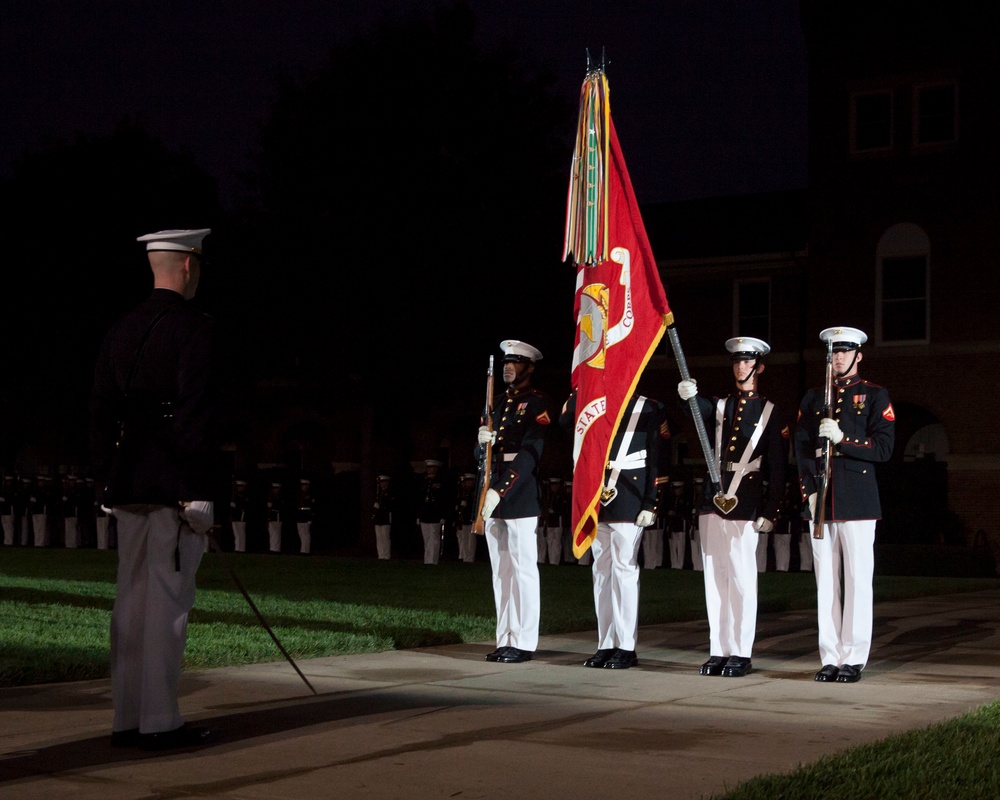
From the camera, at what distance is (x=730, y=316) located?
3525 centimetres

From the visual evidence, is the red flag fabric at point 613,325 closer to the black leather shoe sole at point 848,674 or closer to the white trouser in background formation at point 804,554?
the black leather shoe sole at point 848,674

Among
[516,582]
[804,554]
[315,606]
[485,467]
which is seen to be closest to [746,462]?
[516,582]

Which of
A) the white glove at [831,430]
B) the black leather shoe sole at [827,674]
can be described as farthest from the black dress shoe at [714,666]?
the white glove at [831,430]

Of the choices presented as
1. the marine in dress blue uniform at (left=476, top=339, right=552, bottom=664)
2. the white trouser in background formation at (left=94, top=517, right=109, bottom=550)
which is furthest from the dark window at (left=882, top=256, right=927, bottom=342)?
the marine in dress blue uniform at (left=476, top=339, right=552, bottom=664)

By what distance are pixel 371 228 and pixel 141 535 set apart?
24289 mm

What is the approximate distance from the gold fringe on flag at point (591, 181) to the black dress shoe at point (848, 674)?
9.86 feet

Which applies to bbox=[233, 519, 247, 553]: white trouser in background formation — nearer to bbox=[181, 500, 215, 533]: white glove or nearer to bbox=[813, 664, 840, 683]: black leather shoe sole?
bbox=[813, 664, 840, 683]: black leather shoe sole

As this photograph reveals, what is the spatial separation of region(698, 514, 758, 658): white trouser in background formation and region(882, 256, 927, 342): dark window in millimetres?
23032

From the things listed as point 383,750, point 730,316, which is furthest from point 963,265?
point 383,750

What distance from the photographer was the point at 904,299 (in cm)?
3106

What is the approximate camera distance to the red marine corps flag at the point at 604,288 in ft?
30.9

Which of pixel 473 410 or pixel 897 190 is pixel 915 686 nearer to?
pixel 897 190

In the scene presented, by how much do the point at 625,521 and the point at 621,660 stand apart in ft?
2.92

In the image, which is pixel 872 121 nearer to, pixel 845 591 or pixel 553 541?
pixel 553 541
